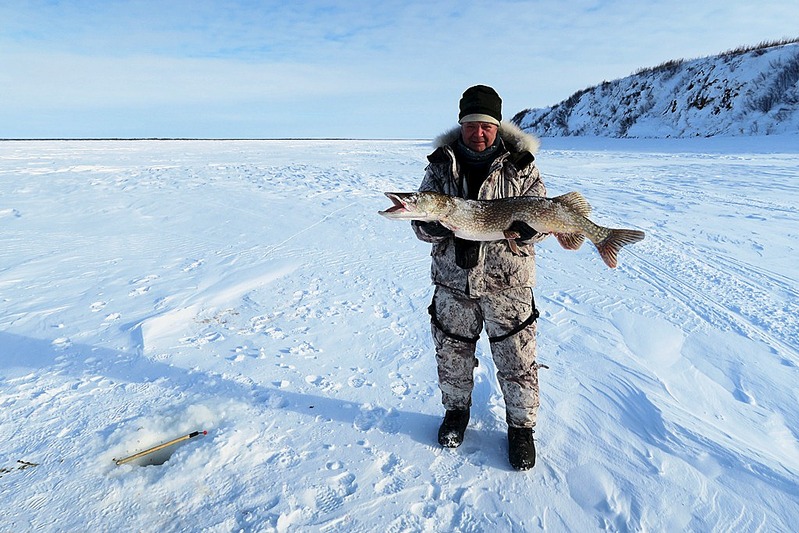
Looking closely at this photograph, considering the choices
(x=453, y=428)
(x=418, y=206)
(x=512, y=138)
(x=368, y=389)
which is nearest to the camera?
(x=418, y=206)

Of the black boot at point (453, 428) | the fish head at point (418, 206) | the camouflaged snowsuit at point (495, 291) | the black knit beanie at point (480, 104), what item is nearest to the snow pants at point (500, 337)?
the camouflaged snowsuit at point (495, 291)

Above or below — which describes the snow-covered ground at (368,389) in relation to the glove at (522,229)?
below

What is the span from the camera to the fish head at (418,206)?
2.09 m

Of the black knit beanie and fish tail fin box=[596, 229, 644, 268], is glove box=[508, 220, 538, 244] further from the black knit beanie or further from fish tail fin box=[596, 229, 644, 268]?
the black knit beanie

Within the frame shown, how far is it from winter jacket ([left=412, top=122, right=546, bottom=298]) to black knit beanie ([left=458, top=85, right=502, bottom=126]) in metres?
0.17

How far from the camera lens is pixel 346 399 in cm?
315

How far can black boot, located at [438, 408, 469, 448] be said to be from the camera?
2662 millimetres

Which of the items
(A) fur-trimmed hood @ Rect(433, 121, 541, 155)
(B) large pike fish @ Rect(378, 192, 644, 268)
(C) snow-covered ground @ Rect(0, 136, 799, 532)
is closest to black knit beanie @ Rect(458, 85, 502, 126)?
(A) fur-trimmed hood @ Rect(433, 121, 541, 155)

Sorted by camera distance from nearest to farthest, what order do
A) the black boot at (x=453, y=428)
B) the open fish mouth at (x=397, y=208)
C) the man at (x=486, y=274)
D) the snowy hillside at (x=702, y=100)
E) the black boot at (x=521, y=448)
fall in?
1. the open fish mouth at (x=397, y=208)
2. the man at (x=486, y=274)
3. the black boot at (x=521, y=448)
4. the black boot at (x=453, y=428)
5. the snowy hillside at (x=702, y=100)

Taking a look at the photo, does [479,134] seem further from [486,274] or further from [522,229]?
[486,274]

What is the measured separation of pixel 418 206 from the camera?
83.4 inches

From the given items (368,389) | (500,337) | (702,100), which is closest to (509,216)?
(500,337)

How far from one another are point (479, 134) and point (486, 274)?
0.74m

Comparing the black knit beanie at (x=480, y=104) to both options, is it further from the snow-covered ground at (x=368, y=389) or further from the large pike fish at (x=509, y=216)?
the snow-covered ground at (x=368, y=389)
